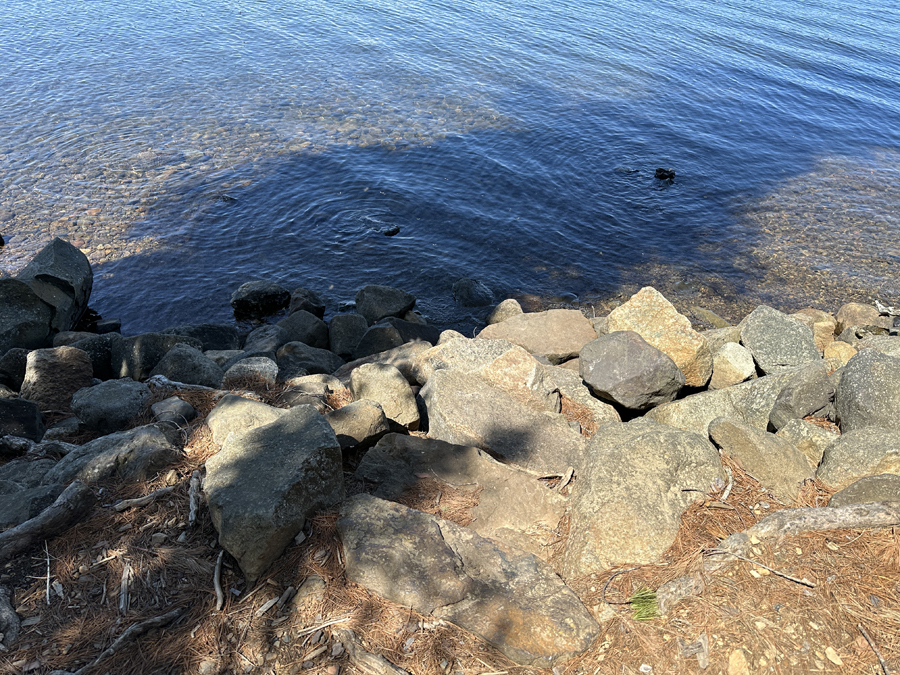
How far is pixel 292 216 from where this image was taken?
16062 millimetres

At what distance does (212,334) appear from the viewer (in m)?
11.4

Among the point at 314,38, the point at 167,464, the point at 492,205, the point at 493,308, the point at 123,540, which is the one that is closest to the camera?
the point at 123,540

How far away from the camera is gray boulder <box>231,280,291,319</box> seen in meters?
12.9

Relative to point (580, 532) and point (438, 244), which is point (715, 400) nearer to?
point (580, 532)

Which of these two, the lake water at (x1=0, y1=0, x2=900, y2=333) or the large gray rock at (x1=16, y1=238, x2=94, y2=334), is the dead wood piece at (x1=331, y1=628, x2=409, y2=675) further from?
the large gray rock at (x1=16, y1=238, x2=94, y2=334)

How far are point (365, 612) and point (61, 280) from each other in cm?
1102

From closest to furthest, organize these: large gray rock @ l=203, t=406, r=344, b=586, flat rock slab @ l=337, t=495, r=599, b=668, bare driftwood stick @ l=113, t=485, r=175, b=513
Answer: flat rock slab @ l=337, t=495, r=599, b=668 → large gray rock @ l=203, t=406, r=344, b=586 → bare driftwood stick @ l=113, t=485, r=175, b=513

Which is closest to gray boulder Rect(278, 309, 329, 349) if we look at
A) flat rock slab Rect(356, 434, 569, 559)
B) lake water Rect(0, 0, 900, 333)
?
lake water Rect(0, 0, 900, 333)

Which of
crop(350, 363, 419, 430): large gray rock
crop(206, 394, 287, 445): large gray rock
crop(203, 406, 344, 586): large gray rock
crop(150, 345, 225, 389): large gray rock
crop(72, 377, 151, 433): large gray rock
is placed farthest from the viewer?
crop(150, 345, 225, 389): large gray rock

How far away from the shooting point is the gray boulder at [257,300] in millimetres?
12914

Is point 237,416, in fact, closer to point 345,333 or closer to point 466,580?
point 466,580

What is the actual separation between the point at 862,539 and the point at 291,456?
13.2ft

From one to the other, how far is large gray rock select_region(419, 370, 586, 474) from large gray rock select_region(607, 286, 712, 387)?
7.89ft

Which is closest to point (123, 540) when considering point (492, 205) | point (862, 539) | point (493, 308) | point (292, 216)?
point (862, 539)
